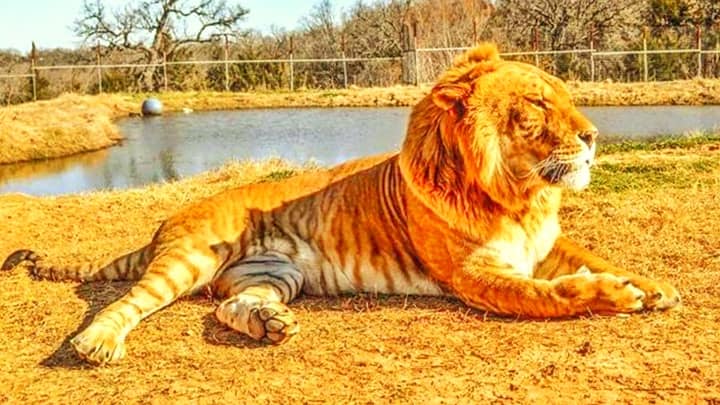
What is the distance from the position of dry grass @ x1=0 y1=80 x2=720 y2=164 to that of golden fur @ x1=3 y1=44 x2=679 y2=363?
15545mm

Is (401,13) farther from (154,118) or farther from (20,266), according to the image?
(20,266)

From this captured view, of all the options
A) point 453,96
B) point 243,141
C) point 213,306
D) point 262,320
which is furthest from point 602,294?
point 243,141

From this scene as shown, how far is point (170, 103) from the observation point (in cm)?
3275

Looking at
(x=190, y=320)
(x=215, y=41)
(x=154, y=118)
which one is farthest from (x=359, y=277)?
(x=215, y=41)

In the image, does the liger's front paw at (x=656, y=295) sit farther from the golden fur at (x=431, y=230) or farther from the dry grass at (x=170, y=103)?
the dry grass at (x=170, y=103)

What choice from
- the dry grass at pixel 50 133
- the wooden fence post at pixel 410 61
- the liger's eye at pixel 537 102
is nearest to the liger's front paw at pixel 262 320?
the liger's eye at pixel 537 102

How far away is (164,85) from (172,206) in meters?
32.6

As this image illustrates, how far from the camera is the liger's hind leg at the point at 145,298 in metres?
3.98

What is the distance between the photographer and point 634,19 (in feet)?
122

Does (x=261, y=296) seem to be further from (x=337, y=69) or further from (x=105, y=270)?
(x=337, y=69)

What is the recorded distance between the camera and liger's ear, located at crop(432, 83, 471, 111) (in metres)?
4.24

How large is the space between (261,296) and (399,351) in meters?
1.02

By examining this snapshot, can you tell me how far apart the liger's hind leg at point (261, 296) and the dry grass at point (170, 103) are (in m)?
15.7

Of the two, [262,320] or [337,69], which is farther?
[337,69]
